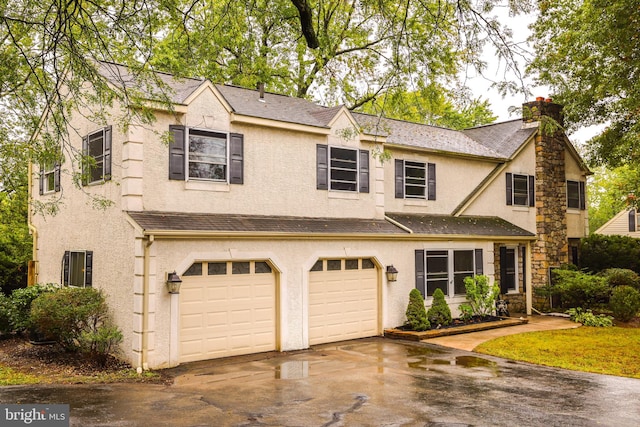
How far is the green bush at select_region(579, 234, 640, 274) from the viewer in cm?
2089

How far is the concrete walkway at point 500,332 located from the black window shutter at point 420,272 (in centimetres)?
167

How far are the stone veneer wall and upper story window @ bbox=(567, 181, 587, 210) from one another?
26.7 inches

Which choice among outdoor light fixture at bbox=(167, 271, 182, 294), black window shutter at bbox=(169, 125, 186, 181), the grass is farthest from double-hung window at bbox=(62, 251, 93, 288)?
the grass

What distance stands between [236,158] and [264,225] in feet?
5.79

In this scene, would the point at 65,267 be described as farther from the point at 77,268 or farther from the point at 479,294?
the point at 479,294

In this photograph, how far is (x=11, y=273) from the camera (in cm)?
1723

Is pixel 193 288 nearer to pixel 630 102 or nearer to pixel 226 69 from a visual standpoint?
pixel 630 102

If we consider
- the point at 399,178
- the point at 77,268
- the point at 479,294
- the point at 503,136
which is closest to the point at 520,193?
the point at 503,136

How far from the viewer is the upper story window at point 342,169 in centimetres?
1468

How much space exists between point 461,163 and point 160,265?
11.4 metres

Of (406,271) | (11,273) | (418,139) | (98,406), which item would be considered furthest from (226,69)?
(98,406)

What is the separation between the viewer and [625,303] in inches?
671

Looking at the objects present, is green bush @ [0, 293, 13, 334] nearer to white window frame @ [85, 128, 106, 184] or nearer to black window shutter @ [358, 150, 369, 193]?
white window frame @ [85, 128, 106, 184]

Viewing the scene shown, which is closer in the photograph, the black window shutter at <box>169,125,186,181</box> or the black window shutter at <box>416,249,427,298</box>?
the black window shutter at <box>169,125,186,181</box>
